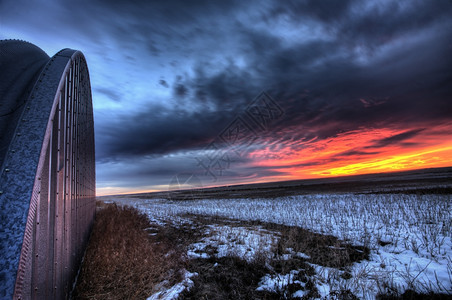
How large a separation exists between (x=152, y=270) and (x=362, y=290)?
164 inches

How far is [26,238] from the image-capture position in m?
1.55

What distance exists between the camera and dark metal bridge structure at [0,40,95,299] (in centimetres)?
150

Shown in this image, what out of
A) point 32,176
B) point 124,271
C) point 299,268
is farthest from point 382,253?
point 32,176

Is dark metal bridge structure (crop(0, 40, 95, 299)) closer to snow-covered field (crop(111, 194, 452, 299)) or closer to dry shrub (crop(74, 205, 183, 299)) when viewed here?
dry shrub (crop(74, 205, 183, 299))

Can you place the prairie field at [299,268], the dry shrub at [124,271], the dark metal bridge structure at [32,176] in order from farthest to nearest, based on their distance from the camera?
1. the dry shrub at [124,271]
2. the prairie field at [299,268]
3. the dark metal bridge structure at [32,176]

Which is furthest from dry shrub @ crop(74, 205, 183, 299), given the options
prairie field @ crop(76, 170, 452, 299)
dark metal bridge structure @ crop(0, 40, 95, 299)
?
dark metal bridge structure @ crop(0, 40, 95, 299)

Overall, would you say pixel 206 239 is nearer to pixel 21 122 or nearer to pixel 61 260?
pixel 61 260

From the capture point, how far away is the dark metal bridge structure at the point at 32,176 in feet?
4.92

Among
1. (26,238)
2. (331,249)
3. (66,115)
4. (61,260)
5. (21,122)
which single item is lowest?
(331,249)

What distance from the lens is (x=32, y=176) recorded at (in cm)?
171

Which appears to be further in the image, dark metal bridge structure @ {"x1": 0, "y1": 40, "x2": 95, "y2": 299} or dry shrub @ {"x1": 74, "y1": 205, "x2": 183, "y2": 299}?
dry shrub @ {"x1": 74, "y1": 205, "x2": 183, "y2": 299}

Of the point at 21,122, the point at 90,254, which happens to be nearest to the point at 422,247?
the point at 21,122

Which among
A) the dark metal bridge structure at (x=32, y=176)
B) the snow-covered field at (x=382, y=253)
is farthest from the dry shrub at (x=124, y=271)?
the dark metal bridge structure at (x=32, y=176)

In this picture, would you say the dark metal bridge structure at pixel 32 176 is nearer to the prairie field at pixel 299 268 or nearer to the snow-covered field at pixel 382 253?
the prairie field at pixel 299 268
